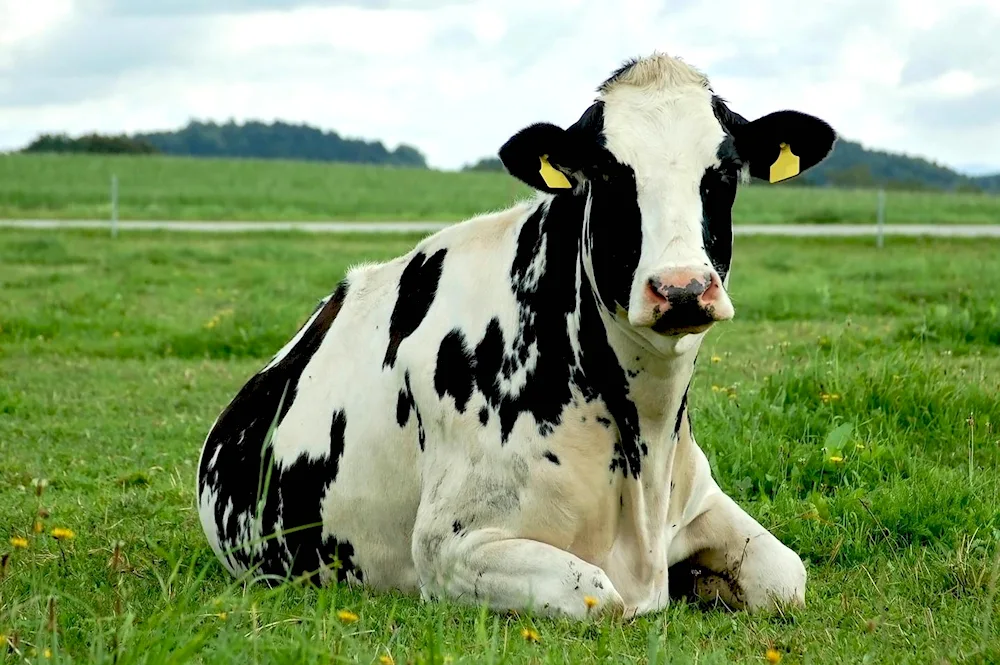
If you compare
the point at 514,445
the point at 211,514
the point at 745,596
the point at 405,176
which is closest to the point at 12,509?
the point at 211,514

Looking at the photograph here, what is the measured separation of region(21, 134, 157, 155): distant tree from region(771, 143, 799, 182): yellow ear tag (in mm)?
84076

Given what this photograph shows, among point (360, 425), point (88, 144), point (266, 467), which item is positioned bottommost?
point (266, 467)

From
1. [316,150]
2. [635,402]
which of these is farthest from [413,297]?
[316,150]

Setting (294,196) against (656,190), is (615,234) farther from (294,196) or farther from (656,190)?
(294,196)

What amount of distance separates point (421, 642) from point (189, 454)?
14.5ft

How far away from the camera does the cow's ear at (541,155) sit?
459cm

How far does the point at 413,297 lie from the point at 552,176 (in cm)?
93

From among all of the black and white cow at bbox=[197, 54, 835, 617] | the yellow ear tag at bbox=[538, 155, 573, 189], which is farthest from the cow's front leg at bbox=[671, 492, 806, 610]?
the yellow ear tag at bbox=[538, 155, 573, 189]

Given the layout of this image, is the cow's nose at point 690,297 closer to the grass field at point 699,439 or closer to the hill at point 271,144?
the grass field at point 699,439

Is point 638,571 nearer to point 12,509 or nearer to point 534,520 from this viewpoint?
point 534,520

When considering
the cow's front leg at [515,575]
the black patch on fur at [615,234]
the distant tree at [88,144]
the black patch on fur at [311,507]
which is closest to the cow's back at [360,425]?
the black patch on fur at [311,507]

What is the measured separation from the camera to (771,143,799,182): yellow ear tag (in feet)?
15.7

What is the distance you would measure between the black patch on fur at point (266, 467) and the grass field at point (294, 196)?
101 ft

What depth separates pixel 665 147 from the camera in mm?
4406
